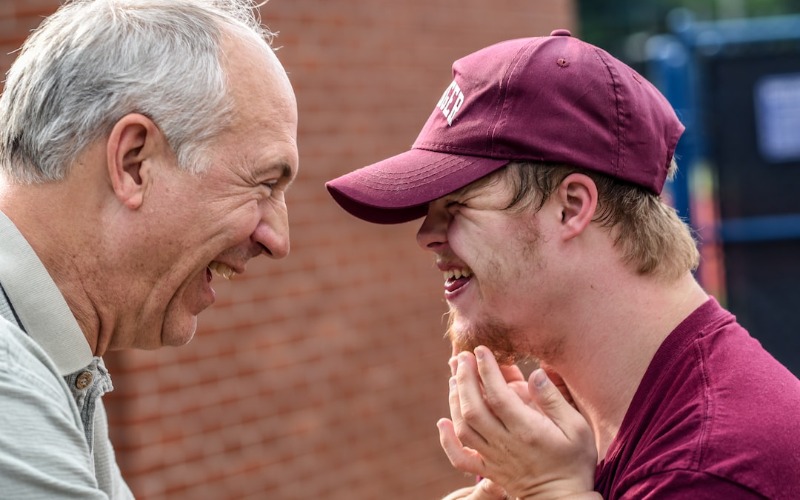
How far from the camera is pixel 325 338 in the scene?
5395mm

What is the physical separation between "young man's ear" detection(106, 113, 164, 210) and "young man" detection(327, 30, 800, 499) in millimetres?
511

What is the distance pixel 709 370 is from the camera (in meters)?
2.16

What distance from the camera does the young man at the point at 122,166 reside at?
218 centimetres

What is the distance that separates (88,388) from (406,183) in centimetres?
82

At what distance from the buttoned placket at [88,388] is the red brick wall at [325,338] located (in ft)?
6.44

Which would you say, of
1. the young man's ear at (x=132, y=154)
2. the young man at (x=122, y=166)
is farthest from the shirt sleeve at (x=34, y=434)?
the young man's ear at (x=132, y=154)

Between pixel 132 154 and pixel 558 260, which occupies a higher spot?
pixel 132 154

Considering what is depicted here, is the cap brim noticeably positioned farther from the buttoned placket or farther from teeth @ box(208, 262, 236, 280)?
the buttoned placket

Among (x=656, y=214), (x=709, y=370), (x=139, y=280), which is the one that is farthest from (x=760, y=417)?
(x=139, y=280)

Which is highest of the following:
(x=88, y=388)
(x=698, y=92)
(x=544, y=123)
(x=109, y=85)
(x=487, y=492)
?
(x=109, y=85)

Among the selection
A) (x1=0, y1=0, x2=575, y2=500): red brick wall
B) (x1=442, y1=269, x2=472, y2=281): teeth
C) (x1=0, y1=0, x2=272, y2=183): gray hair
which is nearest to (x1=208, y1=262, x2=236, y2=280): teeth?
(x1=0, y1=0, x2=272, y2=183): gray hair

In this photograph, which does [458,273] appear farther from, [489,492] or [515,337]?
[489,492]

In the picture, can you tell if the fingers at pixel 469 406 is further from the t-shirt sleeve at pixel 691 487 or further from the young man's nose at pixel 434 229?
the t-shirt sleeve at pixel 691 487

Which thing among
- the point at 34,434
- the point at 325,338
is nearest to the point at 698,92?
the point at 325,338
